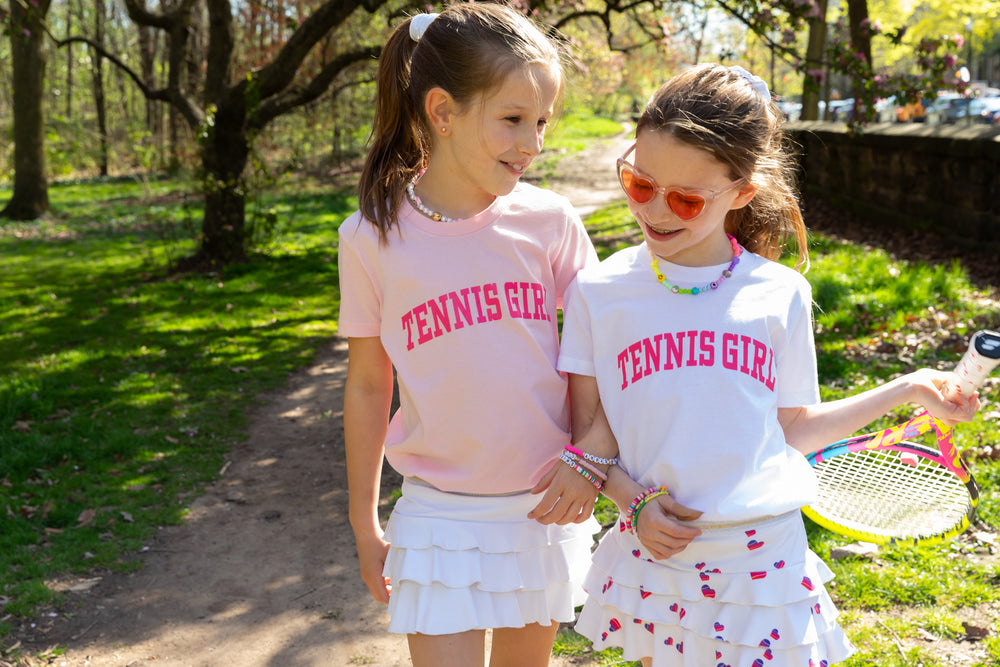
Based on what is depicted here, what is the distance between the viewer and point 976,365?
175 cm

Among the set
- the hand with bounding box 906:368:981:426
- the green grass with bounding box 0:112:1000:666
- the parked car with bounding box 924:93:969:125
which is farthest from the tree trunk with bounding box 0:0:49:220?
the parked car with bounding box 924:93:969:125

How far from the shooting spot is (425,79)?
2088mm

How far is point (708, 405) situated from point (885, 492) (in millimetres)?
759

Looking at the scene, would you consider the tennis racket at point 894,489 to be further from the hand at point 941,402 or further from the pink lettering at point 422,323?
the pink lettering at point 422,323

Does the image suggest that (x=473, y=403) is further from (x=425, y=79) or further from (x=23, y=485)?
(x=23, y=485)

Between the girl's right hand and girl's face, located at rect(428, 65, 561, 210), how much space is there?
766 mm

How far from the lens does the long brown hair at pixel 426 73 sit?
1993 millimetres

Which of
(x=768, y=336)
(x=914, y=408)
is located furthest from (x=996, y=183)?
(x=768, y=336)

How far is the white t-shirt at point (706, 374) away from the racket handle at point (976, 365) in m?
0.27

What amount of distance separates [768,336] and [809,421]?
23cm

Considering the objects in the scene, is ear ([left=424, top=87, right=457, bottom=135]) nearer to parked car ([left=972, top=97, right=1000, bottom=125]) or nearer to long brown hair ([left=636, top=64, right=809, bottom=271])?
long brown hair ([left=636, top=64, right=809, bottom=271])

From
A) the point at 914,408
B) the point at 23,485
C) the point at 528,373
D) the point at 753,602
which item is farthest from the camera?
the point at 914,408

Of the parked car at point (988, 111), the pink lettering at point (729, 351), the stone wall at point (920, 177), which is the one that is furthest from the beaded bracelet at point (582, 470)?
the parked car at point (988, 111)

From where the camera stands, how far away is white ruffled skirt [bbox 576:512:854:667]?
1.74m
